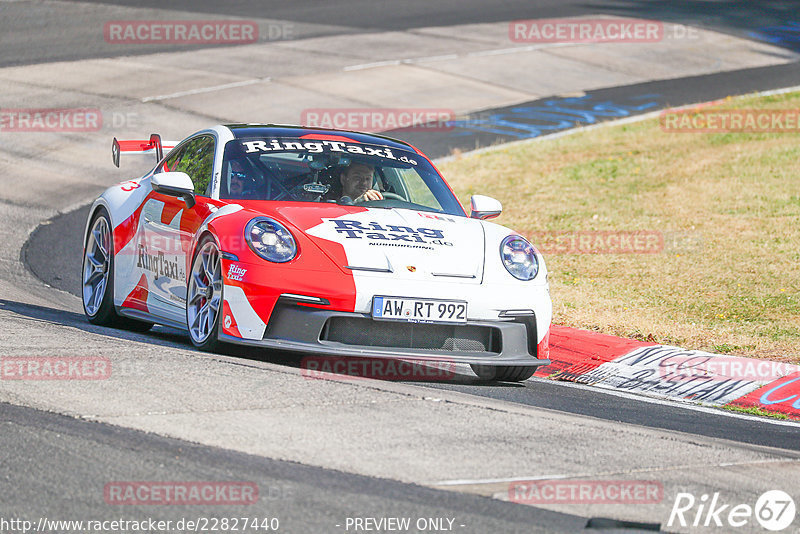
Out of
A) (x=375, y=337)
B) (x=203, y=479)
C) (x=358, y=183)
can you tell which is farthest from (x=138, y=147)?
(x=203, y=479)

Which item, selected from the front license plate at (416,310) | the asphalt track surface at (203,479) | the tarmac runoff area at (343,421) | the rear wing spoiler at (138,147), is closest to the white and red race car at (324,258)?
the front license plate at (416,310)

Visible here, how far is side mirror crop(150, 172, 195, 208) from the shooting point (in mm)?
7582

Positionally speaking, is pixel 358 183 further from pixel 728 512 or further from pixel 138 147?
pixel 728 512

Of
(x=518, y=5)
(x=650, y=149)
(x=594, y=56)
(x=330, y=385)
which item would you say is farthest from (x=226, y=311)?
(x=518, y=5)

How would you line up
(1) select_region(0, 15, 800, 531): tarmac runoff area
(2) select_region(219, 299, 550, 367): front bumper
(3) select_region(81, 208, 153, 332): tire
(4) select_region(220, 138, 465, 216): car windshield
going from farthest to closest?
(3) select_region(81, 208, 153, 332): tire, (4) select_region(220, 138, 465, 216): car windshield, (2) select_region(219, 299, 550, 367): front bumper, (1) select_region(0, 15, 800, 531): tarmac runoff area

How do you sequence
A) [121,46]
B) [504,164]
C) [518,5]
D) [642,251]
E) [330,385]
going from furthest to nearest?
[518,5], [121,46], [504,164], [642,251], [330,385]

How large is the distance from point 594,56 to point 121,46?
32.2 feet

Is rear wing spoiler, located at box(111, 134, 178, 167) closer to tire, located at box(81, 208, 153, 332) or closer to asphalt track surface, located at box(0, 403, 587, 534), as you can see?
tire, located at box(81, 208, 153, 332)

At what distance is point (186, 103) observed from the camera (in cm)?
1991

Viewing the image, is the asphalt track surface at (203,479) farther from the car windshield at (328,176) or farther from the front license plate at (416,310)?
the car windshield at (328,176)

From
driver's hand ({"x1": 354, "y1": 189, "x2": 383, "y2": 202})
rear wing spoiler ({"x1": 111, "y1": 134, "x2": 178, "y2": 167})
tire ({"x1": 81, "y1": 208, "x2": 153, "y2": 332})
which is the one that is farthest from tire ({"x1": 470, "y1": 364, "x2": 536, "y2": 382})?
rear wing spoiler ({"x1": 111, "y1": 134, "x2": 178, "y2": 167})

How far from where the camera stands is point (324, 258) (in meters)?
6.82

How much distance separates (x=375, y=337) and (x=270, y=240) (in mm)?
810

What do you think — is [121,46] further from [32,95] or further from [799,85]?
[799,85]
